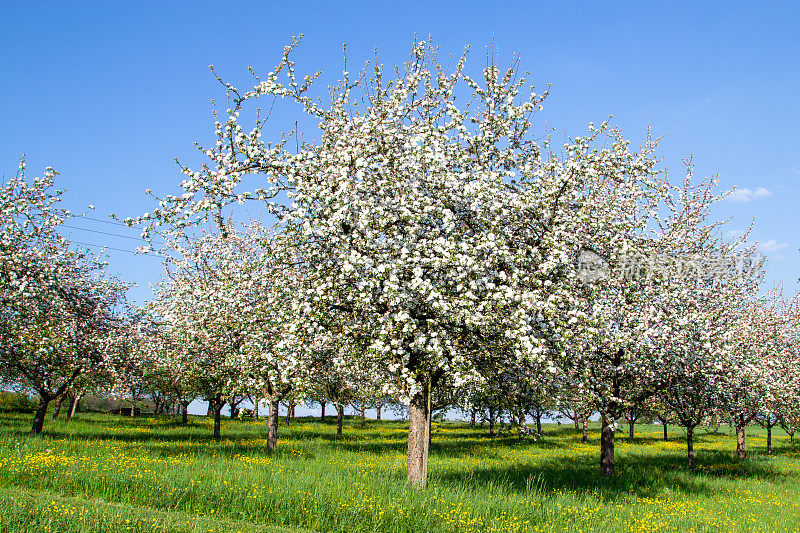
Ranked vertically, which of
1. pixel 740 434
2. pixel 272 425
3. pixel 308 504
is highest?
pixel 308 504

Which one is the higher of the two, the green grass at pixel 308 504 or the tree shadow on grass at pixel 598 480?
the green grass at pixel 308 504

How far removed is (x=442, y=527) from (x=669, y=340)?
11248mm

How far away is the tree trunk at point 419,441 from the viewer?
13.7 meters

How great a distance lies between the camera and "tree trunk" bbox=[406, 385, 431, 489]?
1369cm

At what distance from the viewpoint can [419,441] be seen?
46.0 feet

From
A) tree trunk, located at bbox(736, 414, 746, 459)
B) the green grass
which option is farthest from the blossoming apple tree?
tree trunk, located at bbox(736, 414, 746, 459)

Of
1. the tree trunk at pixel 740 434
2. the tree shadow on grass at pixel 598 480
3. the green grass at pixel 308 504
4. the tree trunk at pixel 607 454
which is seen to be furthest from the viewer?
the tree trunk at pixel 740 434

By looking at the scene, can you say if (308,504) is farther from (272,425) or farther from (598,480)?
(272,425)

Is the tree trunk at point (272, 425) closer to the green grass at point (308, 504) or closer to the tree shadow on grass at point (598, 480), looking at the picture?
the green grass at point (308, 504)

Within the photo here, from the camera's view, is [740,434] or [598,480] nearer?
[598,480]

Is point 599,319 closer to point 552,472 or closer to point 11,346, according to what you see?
point 552,472

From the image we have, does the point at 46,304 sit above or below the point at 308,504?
above

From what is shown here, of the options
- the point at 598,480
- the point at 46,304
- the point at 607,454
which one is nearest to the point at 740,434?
the point at 607,454

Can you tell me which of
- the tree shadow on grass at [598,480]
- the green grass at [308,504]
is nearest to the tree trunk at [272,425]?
the green grass at [308,504]
